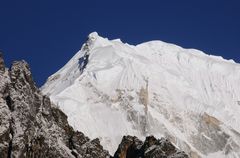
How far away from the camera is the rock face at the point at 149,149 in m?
105

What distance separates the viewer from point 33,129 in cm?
9831

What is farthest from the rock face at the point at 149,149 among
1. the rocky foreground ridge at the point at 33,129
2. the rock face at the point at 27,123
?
the rock face at the point at 27,123

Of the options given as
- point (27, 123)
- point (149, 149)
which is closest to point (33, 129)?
point (27, 123)

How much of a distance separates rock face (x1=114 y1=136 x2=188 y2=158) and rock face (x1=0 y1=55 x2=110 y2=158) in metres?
6.53

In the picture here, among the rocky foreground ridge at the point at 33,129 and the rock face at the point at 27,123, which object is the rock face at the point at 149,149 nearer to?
the rocky foreground ridge at the point at 33,129

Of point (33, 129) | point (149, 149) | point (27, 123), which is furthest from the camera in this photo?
point (149, 149)

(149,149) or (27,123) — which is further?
(149,149)

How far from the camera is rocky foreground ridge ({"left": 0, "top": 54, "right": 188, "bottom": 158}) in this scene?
95312 mm

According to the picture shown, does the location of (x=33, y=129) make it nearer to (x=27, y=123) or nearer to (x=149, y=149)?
(x=27, y=123)

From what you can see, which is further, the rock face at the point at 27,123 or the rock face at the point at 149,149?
the rock face at the point at 149,149

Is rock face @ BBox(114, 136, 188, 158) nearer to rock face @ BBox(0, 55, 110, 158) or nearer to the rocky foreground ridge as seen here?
the rocky foreground ridge

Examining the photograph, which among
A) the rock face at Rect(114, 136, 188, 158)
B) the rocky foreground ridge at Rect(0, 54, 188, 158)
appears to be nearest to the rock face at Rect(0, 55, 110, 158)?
the rocky foreground ridge at Rect(0, 54, 188, 158)

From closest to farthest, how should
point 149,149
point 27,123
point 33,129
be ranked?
point 27,123
point 33,129
point 149,149

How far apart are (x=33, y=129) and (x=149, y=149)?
46.9 feet
